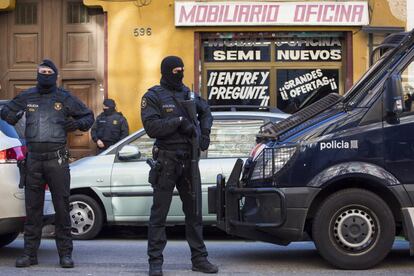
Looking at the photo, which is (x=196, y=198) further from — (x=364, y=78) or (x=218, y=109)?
(x=218, y=109)

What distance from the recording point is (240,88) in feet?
45.8

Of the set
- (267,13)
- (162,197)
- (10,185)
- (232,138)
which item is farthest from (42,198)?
(267,13)

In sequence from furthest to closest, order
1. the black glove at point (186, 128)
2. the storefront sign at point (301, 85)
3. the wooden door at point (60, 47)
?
the wooden door at point (60, 47) < the storefront sign at point (301, 85) < the black glove at point (186, 128)

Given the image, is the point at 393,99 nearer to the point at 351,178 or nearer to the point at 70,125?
the point at 351,178

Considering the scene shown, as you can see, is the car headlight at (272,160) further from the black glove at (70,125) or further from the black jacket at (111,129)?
the black jacket at (111,129)

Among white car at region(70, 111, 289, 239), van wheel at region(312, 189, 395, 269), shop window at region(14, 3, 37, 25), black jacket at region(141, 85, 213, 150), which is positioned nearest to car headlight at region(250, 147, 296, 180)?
van wheel at region(312, 189, 395, 269)

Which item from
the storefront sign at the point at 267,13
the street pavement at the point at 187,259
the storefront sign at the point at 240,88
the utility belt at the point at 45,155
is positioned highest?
the storefront sign at the point at 267,13

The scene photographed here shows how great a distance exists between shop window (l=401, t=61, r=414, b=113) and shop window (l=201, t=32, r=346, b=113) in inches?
299

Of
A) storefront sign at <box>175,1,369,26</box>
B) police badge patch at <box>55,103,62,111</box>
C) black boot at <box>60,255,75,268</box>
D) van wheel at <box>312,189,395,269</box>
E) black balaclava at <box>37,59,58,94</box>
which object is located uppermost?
storefront sign at <box>175,1,369,26</box>

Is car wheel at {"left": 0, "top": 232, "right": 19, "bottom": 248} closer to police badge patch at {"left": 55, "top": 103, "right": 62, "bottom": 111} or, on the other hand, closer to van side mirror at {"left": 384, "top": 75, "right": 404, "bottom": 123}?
police badge patch at {"left": 55, "top": 103, "right": 62, "bottom": 111}

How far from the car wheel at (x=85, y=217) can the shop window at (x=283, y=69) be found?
5.77 metres

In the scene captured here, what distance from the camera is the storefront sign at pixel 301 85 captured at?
1394 centimetres

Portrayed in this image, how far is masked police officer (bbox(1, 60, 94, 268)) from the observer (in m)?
6.38

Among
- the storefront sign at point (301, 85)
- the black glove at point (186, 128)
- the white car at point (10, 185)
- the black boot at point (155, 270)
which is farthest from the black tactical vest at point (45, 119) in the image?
the storefront sign at point (301, 85)
